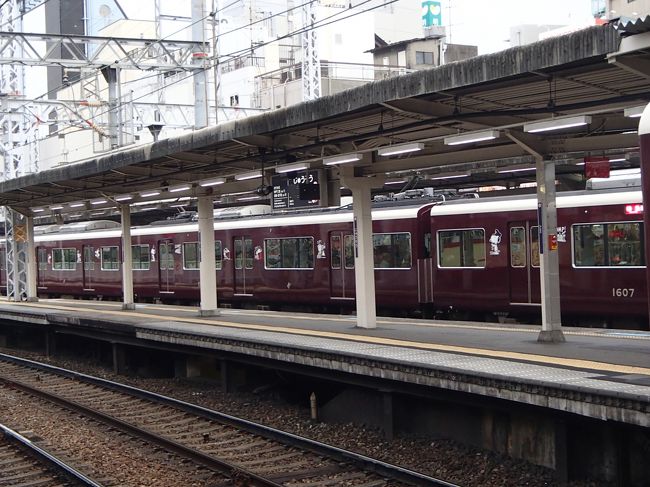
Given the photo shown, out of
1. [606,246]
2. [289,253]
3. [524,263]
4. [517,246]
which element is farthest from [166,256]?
[606,246]

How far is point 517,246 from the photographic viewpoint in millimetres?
15852

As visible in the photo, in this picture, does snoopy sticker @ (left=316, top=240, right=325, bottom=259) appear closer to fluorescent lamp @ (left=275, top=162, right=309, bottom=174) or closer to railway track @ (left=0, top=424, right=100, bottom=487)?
fluorescent lamp @ (left=275, top=162, right=309, bottom=174)

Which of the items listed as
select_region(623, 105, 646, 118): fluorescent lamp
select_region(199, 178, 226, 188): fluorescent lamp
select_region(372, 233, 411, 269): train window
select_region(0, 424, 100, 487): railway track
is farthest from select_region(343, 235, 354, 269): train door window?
select_region(623, 105, 646, 118): fluorescent lamp

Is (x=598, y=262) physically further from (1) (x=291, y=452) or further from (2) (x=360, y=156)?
(1) (x=291, y=452)

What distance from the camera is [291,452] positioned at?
9820 mm

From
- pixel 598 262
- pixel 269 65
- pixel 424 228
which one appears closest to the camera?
pixel 598 262

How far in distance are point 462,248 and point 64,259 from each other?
18.2m

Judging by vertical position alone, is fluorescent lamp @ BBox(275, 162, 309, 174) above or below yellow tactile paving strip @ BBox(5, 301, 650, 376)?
above

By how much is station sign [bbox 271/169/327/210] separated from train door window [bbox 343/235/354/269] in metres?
4.64

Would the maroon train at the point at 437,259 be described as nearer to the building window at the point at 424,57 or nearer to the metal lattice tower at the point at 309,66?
the metal lattice tower at the point at 309,66

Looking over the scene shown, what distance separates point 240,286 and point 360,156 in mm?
10908

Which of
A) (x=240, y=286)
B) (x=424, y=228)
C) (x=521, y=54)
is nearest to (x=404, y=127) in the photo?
(x=521, y=54)

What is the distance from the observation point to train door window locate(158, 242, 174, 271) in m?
24.9

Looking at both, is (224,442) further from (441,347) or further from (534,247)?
(534,247)
